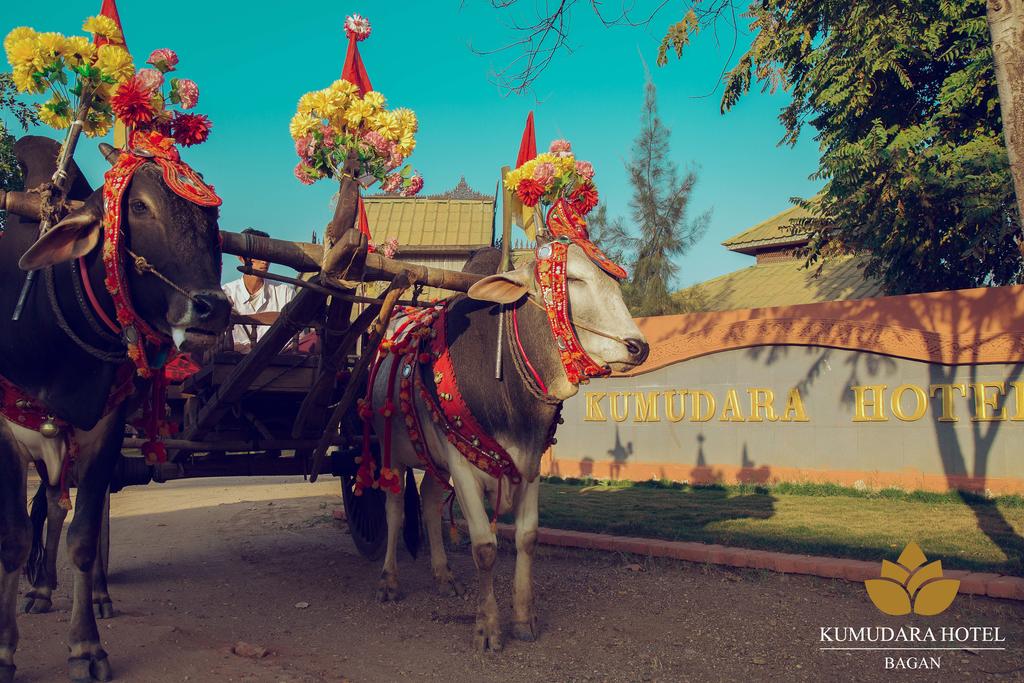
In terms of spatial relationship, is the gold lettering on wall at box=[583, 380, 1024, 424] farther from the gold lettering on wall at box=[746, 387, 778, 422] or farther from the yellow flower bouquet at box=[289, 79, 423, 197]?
the yellow flower bouquet at box=[289, 79, 423, 197]

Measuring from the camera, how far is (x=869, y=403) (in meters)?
9.98

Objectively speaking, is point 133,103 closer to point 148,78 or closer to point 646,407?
point 148,78

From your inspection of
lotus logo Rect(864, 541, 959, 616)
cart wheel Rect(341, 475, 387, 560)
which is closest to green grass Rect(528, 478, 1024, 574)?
lotus logo Rect(864, 541, 959, 616)

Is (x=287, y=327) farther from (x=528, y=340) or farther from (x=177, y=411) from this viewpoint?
(x=177, y=411)

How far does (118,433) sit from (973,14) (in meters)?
11.3

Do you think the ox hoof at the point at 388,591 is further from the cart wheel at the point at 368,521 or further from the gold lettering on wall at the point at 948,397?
the gold lettering on wall at the point at 948,397

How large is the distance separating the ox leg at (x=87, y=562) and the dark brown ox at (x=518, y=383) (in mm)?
1773

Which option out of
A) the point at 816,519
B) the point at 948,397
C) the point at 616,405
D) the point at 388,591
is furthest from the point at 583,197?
the point at 616,405

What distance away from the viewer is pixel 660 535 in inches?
284

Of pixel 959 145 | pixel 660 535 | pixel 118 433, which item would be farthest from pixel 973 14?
pixel 118 433

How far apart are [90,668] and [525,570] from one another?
2192 millimetres

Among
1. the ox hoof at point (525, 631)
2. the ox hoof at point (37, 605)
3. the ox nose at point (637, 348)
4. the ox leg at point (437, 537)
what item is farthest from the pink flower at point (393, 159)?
the ox hoof at point (37, 605)

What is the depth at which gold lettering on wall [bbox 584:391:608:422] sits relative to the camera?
12828 millimetres

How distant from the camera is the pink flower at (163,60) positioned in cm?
378
